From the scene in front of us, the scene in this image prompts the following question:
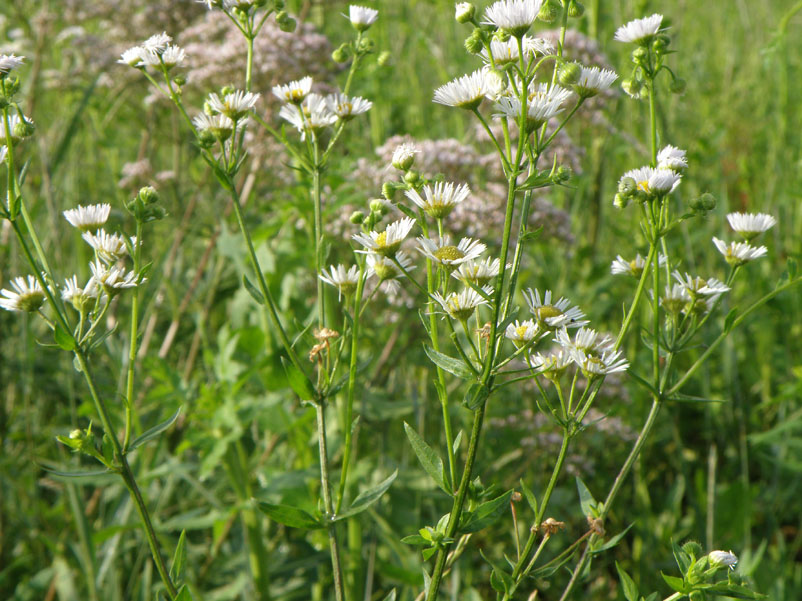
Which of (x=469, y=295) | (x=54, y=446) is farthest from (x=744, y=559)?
(x=54, y=446)

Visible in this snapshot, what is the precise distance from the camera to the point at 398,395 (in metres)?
3.15

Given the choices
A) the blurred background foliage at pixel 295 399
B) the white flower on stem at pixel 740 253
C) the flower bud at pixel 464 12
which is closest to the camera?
the flower bud at pixel 464 12

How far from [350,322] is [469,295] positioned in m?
→ 0.36

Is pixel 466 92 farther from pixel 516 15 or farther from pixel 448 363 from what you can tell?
pixel 448 363

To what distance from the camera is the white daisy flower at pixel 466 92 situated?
52.7 inches

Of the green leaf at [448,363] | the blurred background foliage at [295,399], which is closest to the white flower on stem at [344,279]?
the green leaf at [448,363]

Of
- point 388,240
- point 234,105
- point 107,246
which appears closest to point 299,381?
point 388,240

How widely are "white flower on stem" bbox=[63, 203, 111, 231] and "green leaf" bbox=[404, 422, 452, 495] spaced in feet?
2.32

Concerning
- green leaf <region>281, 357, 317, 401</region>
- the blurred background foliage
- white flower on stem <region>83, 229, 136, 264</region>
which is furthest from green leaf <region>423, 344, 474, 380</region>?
the blurred background foliage

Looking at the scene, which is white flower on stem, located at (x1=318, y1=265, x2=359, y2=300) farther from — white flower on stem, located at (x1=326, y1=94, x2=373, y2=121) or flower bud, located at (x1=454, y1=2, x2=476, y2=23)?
flower bud, located at (x1=454, y1=2, x2=476, y2=23)

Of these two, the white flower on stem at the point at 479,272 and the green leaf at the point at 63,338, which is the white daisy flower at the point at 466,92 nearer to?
the white flower on stem at the point at 479,272

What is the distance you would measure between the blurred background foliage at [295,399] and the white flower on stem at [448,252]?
0.99 meters

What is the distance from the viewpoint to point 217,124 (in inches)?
60.9

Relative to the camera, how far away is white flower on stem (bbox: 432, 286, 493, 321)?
4.31 ft
